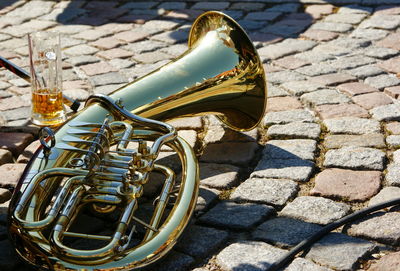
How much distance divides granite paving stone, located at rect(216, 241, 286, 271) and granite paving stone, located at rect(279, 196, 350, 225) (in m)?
0.26

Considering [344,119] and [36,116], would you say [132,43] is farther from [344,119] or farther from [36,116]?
[344,119]

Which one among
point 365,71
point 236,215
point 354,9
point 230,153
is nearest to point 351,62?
point 365,71

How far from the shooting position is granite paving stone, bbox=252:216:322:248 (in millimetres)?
2406

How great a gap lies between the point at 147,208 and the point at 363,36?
275cm

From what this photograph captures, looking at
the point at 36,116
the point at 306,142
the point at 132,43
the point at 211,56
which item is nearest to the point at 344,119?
the point at 306,142

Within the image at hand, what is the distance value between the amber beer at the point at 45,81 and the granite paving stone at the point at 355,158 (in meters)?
1.36

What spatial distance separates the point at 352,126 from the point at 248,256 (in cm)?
134

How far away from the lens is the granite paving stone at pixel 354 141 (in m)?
3.20

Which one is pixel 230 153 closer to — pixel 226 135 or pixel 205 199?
pixel 226 135

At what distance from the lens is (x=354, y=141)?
3248mm

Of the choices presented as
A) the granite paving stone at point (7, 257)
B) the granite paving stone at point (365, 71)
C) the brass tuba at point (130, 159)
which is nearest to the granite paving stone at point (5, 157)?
the brass tuba at point (130, 159)

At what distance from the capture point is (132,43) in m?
4.93

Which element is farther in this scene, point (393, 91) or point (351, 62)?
point (351, 62)

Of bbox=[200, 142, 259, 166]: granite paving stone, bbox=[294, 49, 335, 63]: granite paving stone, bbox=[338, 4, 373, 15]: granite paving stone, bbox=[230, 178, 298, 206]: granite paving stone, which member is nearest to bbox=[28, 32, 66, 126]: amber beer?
bbox=[200, 142, 259, 166]: granite paving stone
